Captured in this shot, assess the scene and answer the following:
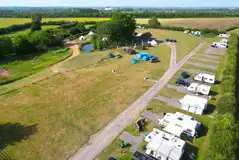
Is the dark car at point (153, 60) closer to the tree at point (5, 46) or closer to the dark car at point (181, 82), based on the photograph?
the dark car at point (181, 82)

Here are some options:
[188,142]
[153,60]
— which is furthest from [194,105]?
[153,60]

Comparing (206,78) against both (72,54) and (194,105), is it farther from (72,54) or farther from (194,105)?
(72,54)

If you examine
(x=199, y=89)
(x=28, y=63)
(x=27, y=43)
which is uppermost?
(x=27, y=43)

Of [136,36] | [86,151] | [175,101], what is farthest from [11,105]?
[136,36]

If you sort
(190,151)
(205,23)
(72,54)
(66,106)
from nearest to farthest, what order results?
1. (190,151)
2. (66,106)
3. (72,54)
4. (205,23)

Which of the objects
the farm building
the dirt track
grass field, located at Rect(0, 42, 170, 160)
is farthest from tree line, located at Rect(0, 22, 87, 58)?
the farm building

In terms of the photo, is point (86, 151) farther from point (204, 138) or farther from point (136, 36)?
point (136, 36)
